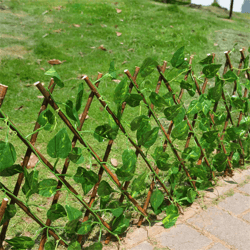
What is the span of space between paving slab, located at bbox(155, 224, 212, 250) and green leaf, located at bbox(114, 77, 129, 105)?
1043 millimetres

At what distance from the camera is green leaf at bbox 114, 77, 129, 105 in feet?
5.83

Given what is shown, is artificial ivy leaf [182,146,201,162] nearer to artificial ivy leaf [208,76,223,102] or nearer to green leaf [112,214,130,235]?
artificial ivy leaf [208,76,223,102]

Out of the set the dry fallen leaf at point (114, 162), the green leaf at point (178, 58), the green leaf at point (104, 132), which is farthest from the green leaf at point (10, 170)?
the dry fallen leaf at point (114, 162)

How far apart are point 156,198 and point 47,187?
85 cm

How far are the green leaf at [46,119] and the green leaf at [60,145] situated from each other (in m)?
0.08

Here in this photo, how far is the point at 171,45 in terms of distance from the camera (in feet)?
20.4

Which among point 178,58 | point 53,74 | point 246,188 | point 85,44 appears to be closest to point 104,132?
point 53,74

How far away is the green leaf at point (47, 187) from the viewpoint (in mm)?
1686

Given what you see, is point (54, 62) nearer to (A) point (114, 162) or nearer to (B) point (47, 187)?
(A) point (114, 162)

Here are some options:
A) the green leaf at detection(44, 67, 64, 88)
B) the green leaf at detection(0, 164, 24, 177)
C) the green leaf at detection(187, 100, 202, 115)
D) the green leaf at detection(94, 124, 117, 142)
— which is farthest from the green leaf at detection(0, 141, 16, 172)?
the green leaf at detection(187, 100, 202, 115)

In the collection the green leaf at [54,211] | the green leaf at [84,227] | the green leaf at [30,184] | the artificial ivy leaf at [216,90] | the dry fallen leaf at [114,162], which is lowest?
the dry fallen leaf at [114,162]

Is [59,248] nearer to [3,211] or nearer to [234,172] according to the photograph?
[3,211]

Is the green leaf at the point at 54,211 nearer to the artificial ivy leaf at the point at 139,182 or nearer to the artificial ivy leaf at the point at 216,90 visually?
the artificial ivy leaf at the point at 139,182

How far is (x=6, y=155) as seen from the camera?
144cm
